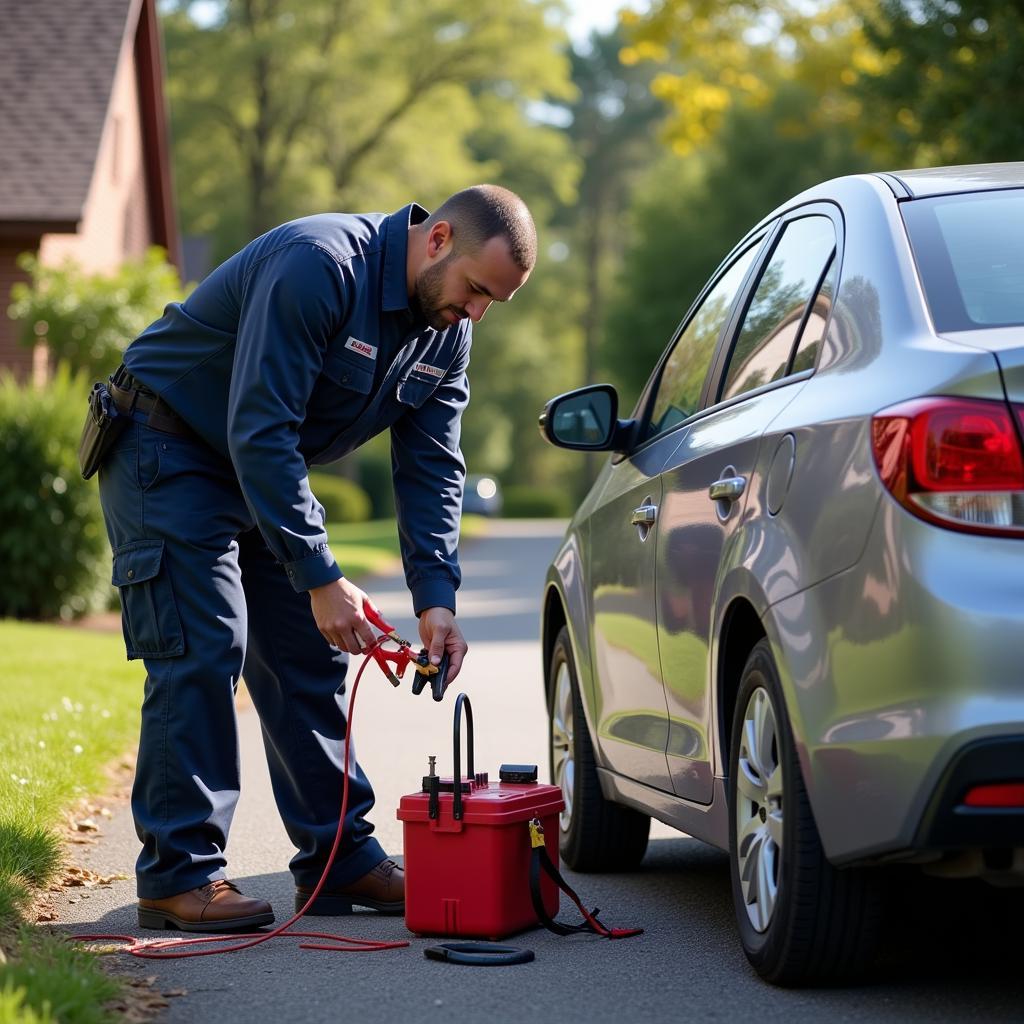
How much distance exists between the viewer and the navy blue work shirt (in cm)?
450

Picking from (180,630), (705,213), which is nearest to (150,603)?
(180,630)

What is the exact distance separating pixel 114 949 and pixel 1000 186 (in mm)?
2701

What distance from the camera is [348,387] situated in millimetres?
4746

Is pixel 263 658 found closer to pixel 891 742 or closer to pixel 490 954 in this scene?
pixel 490 954

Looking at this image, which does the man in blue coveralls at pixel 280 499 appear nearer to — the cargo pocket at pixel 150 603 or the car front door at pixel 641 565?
the cargo pocket at pixel 150 603

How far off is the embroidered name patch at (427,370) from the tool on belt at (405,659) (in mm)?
640

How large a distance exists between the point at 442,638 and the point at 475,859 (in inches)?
23.9

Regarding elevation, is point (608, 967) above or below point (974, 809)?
below

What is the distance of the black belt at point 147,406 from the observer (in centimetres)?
490

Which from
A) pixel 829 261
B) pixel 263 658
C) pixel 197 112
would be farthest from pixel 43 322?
pixel 197 112

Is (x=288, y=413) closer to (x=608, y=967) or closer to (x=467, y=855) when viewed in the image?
(x=467, y=855)

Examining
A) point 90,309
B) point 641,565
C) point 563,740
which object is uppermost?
point 90,309

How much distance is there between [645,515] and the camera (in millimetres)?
4812

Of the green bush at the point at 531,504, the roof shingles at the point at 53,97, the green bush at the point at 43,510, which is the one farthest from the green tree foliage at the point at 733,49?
the green bush at the point at 531,504
